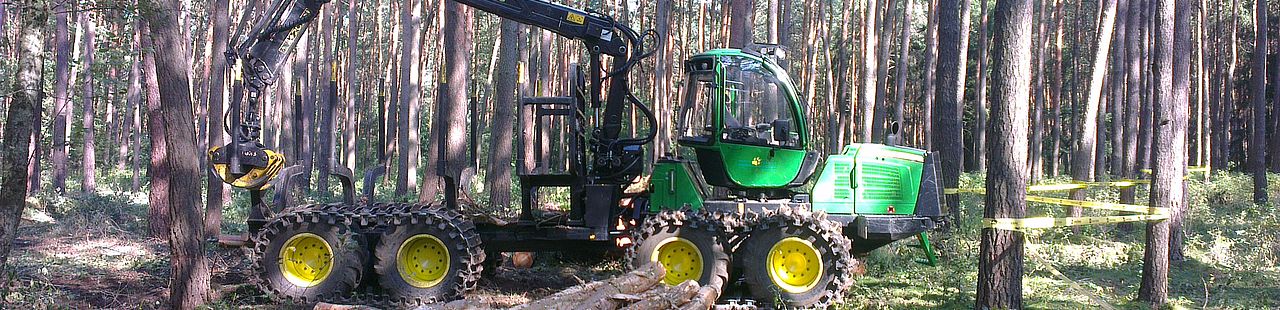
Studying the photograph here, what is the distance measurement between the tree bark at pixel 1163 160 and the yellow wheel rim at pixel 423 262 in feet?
22.4

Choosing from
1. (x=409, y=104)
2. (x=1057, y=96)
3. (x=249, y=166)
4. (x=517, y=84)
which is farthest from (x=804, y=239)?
(x=1057, y=96)

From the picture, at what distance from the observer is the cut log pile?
7348 millimetres

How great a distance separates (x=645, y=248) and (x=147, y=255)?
252 inches

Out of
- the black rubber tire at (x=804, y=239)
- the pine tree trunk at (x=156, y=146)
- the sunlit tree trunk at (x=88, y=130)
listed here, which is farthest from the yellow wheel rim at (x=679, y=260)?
the sunlit tree trunk at (x=88, y=130)

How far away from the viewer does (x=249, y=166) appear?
9203mm

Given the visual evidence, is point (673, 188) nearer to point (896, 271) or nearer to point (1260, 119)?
point (896, 271)

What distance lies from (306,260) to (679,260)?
373 cm

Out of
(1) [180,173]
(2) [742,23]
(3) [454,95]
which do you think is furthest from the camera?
(2) [742,23]

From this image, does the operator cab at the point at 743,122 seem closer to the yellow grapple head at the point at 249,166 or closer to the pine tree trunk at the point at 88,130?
the yellow grapple head at the point at 249,166

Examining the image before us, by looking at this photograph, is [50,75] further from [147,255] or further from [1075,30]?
[1075,30]

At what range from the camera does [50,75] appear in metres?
23.0

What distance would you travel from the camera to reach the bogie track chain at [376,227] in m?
9.02

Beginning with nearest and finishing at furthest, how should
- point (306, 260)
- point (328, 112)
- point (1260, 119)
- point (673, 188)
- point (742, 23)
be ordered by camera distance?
point (306, 260), point (673, 188), point (742, 23), point (1260, 119), point (328, 112)

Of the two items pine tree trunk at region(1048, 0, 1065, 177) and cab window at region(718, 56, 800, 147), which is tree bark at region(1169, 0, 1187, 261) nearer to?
cab window at region(718, 56, 800, 147)
